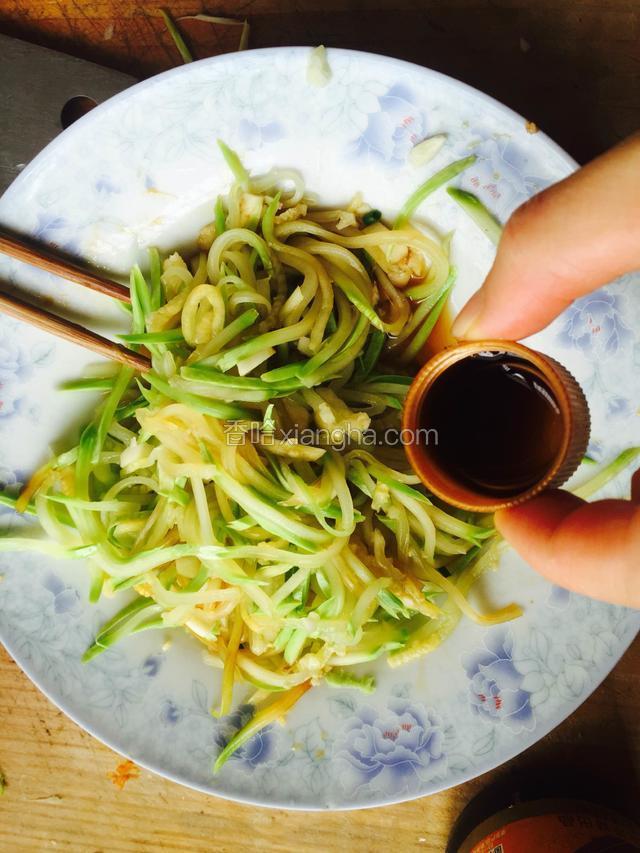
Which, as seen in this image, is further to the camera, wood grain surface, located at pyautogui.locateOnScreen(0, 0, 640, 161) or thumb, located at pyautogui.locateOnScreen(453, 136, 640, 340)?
wood grain surface, located at pyautogui.locateOnScreen(0, 0, 640, 161)

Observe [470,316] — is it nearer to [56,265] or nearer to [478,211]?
[478,211]

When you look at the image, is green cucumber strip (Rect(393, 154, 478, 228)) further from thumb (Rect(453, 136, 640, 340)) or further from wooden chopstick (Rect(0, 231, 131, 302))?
wooden chopstick (Rect(0, 231, 131, 302))

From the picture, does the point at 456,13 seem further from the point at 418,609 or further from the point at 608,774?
the point at 608,774

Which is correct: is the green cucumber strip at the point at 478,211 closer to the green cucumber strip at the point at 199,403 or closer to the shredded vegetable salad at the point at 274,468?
the shredded vegetable salad at the point at 274,468

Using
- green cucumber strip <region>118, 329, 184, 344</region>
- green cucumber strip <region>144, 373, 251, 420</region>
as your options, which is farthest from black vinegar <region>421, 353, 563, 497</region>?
green cucumber strip <region>118, 329, 184, 344</region>

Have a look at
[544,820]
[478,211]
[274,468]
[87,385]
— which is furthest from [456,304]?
[544,820]

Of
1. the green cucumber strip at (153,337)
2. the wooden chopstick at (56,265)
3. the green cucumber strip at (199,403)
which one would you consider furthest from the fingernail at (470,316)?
the wooden chopstick at (56,265)

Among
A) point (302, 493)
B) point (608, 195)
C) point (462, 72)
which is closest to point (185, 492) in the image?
point (302, 493)
